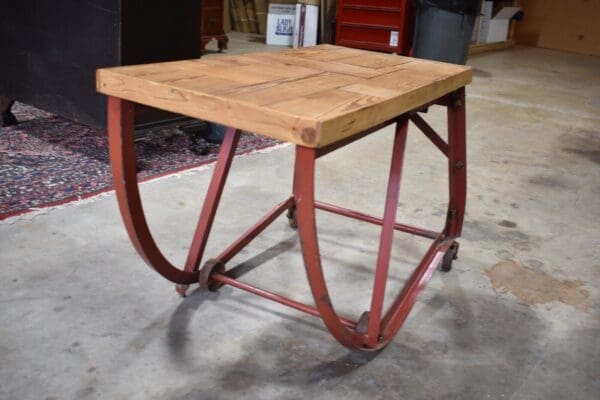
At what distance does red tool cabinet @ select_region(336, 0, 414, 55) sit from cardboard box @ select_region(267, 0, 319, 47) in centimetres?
24

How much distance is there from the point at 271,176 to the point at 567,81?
3857 millimetres

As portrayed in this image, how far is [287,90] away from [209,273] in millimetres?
576

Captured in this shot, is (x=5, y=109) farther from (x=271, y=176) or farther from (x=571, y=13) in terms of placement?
(x=571, y=13)

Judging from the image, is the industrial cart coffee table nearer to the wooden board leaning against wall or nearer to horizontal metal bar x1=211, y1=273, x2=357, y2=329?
horizontal metal bar x1=211, y1=273, x2=357, y2=329

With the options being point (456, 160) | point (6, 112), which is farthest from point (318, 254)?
point (6, 112)

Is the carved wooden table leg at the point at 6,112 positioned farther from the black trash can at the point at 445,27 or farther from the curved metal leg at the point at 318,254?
the black trash can at the point at 445,27

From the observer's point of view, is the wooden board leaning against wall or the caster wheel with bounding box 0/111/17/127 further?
the wooden board leaning against wall

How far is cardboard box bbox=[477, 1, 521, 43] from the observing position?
Answer: 7.14 meters

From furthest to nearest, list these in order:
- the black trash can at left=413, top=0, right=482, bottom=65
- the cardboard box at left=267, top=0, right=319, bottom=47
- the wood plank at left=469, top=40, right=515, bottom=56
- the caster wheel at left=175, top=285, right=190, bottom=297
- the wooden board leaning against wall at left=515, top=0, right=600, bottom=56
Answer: the wooden board leaning against wall at left=515, top=0, right=600, bottom=56 → the wood plank at left=469, top=40, right=515, bottom=56 → the cardboard box at left=267, top=0, right=319, bottom=47 → the black trash can at left=413, top=0, right=482, bottom=65 → the caster wheel at left=175, top=285, right=190, bottom=297

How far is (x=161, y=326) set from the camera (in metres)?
1.39

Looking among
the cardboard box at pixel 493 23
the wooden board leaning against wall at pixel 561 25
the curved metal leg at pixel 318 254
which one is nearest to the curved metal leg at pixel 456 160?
the curved metal leg at pixel 318 254

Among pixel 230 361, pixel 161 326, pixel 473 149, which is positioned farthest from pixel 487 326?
pixel 473 149

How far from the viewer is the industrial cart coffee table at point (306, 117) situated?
98cm

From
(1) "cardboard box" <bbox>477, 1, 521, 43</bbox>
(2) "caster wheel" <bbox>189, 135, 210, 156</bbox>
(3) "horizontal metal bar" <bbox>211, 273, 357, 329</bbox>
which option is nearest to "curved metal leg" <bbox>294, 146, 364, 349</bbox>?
(3) "horizontal metal bar" <bbox>211, 273, 357, 329</bbox>
